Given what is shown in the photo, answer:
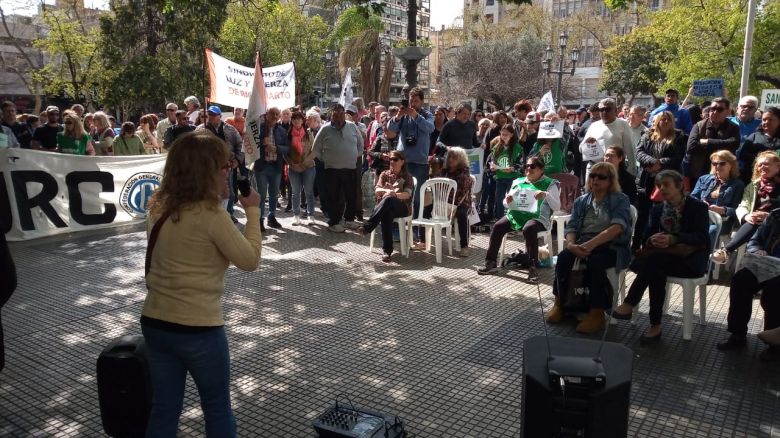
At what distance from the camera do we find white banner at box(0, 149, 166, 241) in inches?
335

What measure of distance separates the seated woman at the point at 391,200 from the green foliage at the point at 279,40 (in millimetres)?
33088

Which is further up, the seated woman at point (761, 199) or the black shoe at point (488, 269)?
the seated woman at point (761, 199)

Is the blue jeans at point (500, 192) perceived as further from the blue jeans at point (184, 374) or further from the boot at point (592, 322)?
the blue jeans at point (184, 374)

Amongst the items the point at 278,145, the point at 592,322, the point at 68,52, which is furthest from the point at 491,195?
the point at 68,52

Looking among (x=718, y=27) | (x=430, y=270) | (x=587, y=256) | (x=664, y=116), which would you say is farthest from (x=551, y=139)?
(x=718, y=27)

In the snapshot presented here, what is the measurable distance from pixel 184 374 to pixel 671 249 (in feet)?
13.4

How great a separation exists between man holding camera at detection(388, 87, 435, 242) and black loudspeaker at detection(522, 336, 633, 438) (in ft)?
20.9

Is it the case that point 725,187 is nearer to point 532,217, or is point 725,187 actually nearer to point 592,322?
point 532,217

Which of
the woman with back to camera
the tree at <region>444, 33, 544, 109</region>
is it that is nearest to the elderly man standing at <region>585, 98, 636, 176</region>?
the woman with back to camera

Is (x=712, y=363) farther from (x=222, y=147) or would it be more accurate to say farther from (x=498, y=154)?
(x=498, y=154)

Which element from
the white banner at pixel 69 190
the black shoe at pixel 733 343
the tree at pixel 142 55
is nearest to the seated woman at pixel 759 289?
the black shoe at pixel 733 343

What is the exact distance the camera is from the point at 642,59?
4666 cm

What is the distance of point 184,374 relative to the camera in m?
2.74

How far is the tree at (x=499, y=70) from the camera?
47.4 meters
